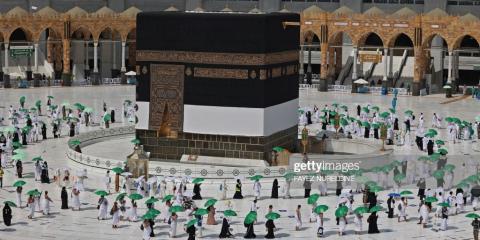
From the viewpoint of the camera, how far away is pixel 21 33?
361 ft

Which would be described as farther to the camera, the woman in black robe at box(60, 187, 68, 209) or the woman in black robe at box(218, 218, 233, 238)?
the woman in black robe at box(60, 187, 68, 209)

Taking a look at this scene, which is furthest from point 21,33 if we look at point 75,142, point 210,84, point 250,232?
point 250,232

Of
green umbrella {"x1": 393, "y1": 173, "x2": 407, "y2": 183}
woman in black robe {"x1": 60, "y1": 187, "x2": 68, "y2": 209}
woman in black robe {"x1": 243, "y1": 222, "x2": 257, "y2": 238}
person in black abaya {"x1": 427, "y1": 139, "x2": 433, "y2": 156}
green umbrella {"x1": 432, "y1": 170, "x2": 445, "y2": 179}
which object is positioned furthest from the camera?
person in black abaya {"x1": 427, "y1": 139, "x2": 433, "y2": 156}

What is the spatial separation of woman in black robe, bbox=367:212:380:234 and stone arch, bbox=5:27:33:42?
60986 mm

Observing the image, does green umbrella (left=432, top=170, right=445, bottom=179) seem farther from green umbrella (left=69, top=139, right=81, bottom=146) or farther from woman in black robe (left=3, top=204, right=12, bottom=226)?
green umbrella (left=69, top=139, right=81, bottom=146)

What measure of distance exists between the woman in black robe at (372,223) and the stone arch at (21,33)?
6099cm

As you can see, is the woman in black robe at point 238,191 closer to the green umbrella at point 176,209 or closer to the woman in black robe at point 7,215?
the green umbrella at point 176,209

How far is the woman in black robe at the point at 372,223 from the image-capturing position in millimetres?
44812

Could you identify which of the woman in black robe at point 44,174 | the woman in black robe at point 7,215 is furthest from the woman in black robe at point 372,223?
the woman in black robe at point 44,174

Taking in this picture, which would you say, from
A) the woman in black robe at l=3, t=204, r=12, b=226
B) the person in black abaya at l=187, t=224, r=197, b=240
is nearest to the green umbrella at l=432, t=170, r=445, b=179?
the person in black abaya at l=187, t=224, r=197, b=240

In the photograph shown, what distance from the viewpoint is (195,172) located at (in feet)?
177

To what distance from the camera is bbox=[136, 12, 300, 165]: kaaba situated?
5684 centimetres

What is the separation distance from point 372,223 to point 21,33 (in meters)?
72.2

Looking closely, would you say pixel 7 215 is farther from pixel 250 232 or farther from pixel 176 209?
pixel 250 232
